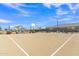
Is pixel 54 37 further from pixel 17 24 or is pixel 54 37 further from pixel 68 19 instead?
pixel 17 24

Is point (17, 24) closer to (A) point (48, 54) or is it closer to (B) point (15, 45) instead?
(B) point (15, 45)

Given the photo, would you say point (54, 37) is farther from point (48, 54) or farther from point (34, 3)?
point (34, 3)

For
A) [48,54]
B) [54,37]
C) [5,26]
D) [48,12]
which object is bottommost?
[48,54]

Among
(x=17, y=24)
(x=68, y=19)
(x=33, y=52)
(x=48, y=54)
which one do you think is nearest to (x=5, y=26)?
(x=17, y=24)

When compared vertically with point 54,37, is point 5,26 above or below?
above

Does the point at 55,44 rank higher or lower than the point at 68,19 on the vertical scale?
lower

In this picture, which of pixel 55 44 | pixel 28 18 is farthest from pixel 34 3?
pixel 55 44
